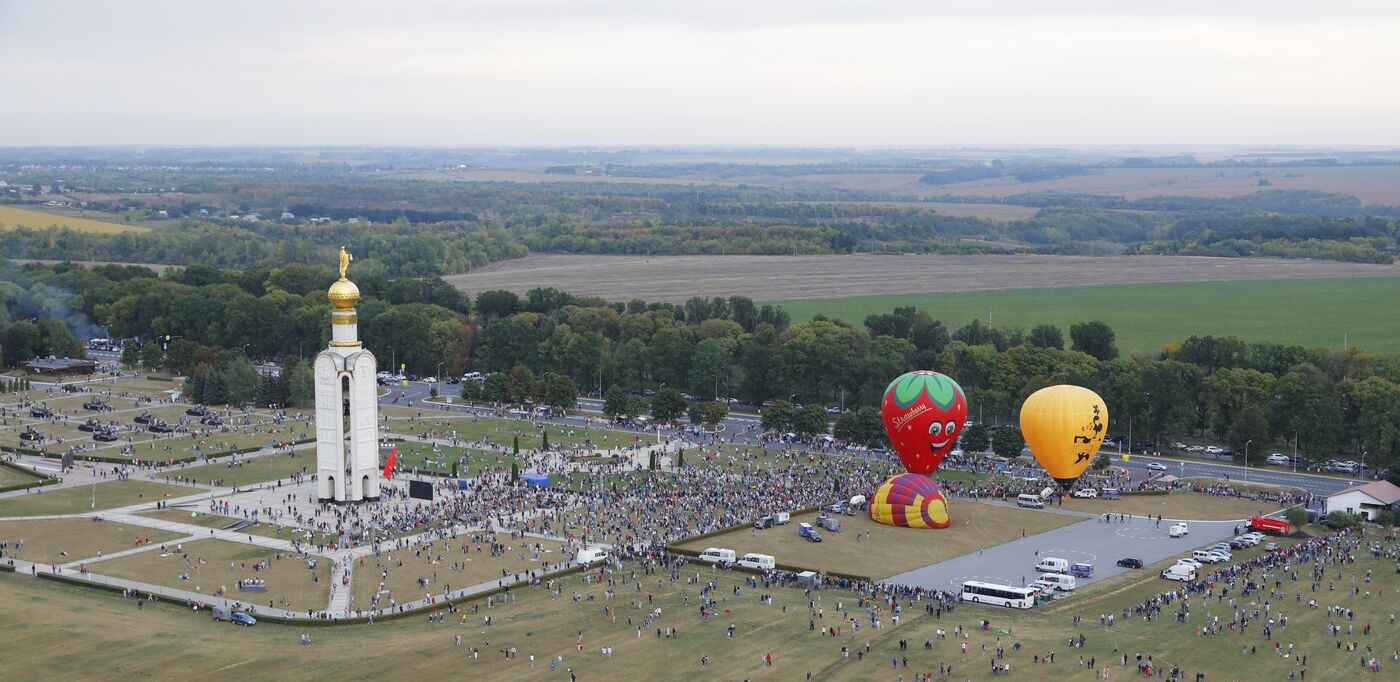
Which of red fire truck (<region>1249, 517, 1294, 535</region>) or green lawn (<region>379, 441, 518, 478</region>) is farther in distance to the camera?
green lawn (<region>379, 441, 518, 478</region>)

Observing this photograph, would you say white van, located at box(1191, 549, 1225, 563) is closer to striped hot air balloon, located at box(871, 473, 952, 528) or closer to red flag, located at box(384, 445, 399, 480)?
striped hot air balloon, located at box(871, 473, 952, 528)

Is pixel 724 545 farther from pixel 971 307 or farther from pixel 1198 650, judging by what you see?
pixel 971 307

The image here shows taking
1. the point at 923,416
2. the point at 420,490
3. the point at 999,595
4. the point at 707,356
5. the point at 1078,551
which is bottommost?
the point at 420,490

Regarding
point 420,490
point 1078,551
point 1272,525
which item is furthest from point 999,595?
point 420,490

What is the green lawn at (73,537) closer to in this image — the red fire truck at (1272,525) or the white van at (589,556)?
the white van at (589,556)

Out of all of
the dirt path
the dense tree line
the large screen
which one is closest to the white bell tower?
the large screen

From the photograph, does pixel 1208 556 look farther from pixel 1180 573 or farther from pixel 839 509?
pixel 839 509
